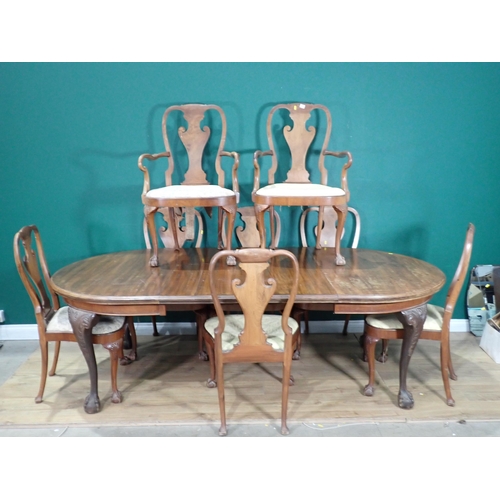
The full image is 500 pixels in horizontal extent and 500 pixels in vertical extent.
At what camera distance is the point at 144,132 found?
10.4 feet

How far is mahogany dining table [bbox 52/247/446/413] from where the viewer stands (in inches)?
89.2

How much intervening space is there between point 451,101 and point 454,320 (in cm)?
164

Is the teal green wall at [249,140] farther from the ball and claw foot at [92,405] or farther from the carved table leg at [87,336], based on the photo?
the ball and claw foot at [92,405]

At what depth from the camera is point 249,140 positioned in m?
3.23

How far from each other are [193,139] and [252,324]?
1.60m

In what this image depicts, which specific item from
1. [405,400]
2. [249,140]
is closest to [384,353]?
[405,400]

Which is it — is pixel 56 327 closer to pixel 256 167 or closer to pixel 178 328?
pixel 178 328

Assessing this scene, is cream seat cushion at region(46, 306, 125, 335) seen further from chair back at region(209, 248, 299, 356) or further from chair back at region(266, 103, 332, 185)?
chair back at region(266, 103, 332, 185)

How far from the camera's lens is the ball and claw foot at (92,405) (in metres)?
2.40

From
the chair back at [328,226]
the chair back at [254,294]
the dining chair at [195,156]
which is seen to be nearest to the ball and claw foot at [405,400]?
the chair back at [254,294]

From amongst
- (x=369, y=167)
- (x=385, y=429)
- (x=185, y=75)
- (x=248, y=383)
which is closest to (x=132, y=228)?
(x=185, y=75)

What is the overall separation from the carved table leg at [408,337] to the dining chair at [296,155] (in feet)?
1.95

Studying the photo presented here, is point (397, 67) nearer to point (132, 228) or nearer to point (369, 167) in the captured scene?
point (369, 167)

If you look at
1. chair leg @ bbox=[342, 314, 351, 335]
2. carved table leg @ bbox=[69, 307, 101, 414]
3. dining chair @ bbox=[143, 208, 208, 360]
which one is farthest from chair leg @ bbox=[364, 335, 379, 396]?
carved table leg @ bbox=[69, 307, 101, 414]
